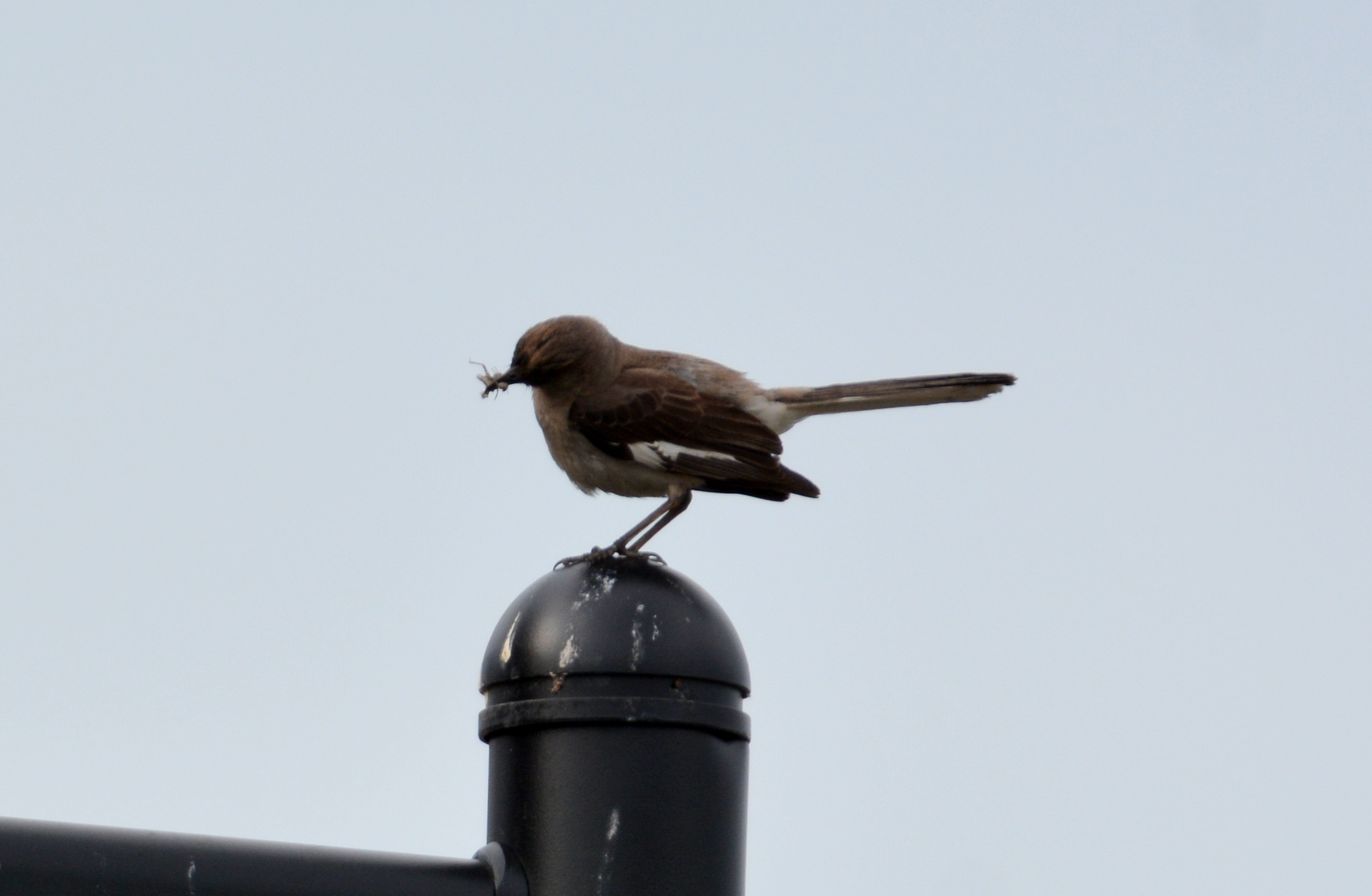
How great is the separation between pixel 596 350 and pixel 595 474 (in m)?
0.39

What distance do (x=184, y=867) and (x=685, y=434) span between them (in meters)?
2.78

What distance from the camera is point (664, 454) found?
4379 mm

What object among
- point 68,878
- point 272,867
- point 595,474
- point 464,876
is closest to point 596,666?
point 464,876

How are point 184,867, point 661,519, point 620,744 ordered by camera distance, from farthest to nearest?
point 661,519 < point 620,744 < point 184,867

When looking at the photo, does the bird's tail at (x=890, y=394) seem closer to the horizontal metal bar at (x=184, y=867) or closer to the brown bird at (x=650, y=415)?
the brown bird at (x=650, y=415)

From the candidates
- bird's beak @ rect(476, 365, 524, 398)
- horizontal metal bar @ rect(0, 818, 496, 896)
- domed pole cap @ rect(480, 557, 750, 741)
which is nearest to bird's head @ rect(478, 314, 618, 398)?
bird's beak @ rect(476, 365, 524, 398)

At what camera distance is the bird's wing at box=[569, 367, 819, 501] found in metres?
4.27

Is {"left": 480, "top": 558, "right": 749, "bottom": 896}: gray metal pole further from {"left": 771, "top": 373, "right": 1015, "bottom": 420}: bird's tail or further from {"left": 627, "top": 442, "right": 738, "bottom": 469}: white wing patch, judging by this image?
{"left": 771, "top": 373, "right": 1015, "bottom": 420}: bird's tail

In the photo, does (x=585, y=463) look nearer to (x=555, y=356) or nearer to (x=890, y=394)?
(x=555, y=356)

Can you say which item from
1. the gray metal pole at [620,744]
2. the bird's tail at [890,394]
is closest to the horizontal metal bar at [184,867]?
the gray metal pole at [620,744]

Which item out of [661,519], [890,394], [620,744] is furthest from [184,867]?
[890,394]

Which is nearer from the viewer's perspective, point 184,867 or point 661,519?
point 184,867

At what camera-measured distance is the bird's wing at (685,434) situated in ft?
14.0

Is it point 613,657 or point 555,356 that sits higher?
point 555,356
